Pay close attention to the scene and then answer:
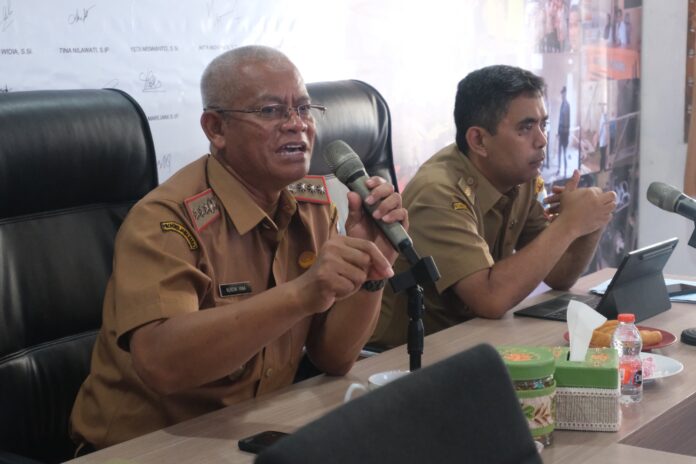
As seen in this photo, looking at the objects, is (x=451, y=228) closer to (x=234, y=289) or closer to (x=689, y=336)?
(x=689, y=336)

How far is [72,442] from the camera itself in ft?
5.78

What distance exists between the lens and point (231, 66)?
5.72 ft

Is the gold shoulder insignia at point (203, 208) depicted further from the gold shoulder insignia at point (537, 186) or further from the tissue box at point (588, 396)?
the gold shoulder insignia at point (537, 186)

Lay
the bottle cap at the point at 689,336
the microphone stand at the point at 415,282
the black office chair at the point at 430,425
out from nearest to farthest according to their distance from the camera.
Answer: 1. the black office chair at the point at 430,425
2. the microphone stand at the point at 415,282
3. the bottle cap at the point at 689,336

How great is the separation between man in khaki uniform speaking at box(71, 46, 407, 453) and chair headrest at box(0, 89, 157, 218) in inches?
6.3

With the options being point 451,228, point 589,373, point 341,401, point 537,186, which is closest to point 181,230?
point 341,401

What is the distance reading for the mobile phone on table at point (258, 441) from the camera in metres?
1.35

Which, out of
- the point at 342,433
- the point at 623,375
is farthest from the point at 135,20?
the point at 342,433

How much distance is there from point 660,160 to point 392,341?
9.15ft

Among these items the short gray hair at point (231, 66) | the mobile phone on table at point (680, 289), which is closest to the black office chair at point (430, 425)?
the short gray hair at point (231, 66)
